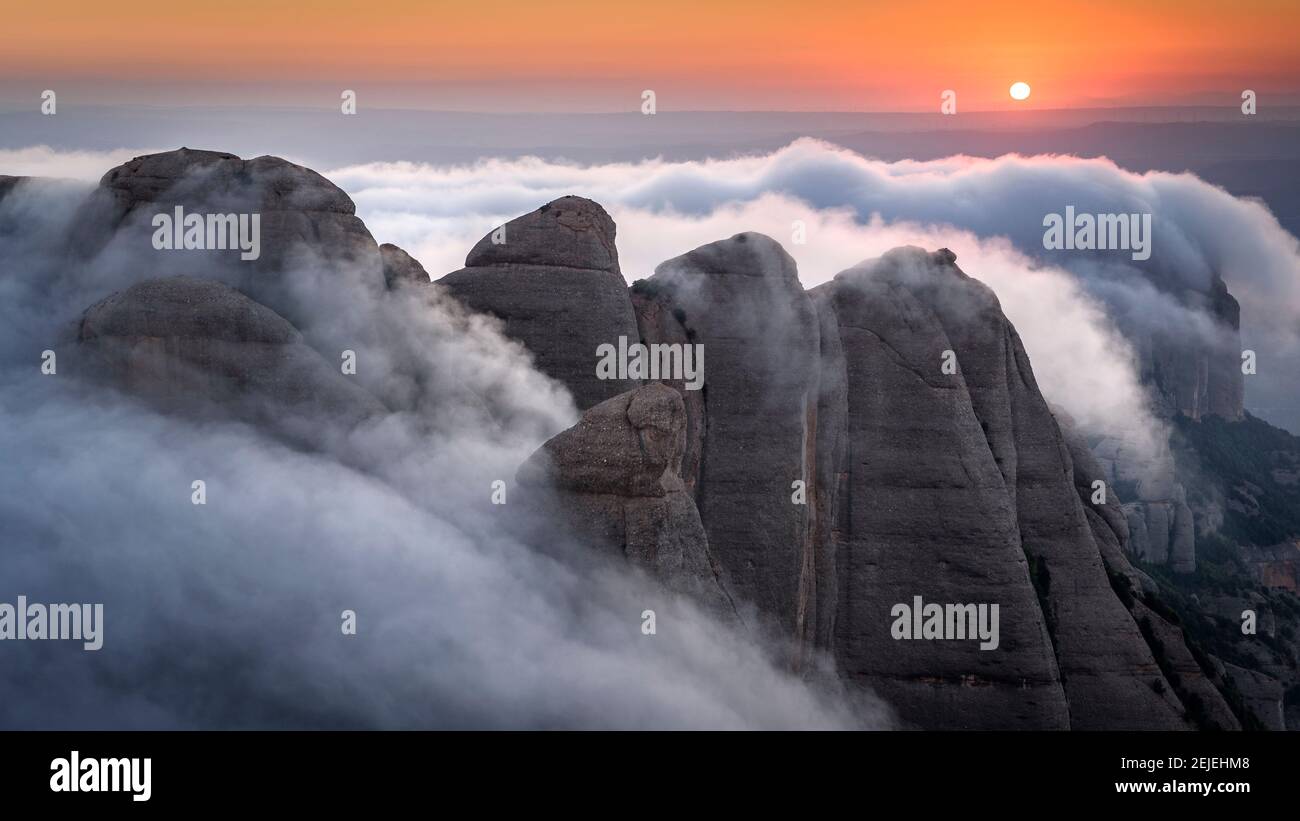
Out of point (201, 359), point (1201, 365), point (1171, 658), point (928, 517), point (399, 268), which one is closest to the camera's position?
point (201, 359)

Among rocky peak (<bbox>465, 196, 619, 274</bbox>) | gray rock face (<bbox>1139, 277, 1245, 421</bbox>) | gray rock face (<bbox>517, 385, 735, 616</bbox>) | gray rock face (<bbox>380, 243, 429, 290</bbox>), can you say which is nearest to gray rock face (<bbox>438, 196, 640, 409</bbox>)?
rocky peak (<bbox>465, 196, 619, 274</bbox>)

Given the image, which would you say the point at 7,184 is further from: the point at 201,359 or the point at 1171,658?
the point at 1171,658

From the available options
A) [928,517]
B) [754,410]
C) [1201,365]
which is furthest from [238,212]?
[1201,365]

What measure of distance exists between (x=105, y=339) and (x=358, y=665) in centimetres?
1254

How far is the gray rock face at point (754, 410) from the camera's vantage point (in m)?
51.7

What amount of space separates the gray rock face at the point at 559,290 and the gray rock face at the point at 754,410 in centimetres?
193

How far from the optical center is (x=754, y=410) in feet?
174

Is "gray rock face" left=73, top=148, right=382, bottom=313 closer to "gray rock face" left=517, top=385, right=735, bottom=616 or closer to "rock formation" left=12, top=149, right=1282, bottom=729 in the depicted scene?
"rock formation" left=12, top=149, right=1282, bottom=729

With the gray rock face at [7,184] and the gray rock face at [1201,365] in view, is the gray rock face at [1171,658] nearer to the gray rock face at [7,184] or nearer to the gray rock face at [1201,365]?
the gray rock face at [7,184]

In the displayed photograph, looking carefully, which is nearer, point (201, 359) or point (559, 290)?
point (201, 359)

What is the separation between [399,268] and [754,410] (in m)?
10.5

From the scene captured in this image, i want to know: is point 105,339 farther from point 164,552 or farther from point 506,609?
point 506,609

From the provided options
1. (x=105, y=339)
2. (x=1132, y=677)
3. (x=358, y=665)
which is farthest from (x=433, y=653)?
(x=1132, y=677)

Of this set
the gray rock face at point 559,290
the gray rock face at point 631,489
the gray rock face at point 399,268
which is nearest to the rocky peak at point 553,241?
the gray rock face at point 559,290
